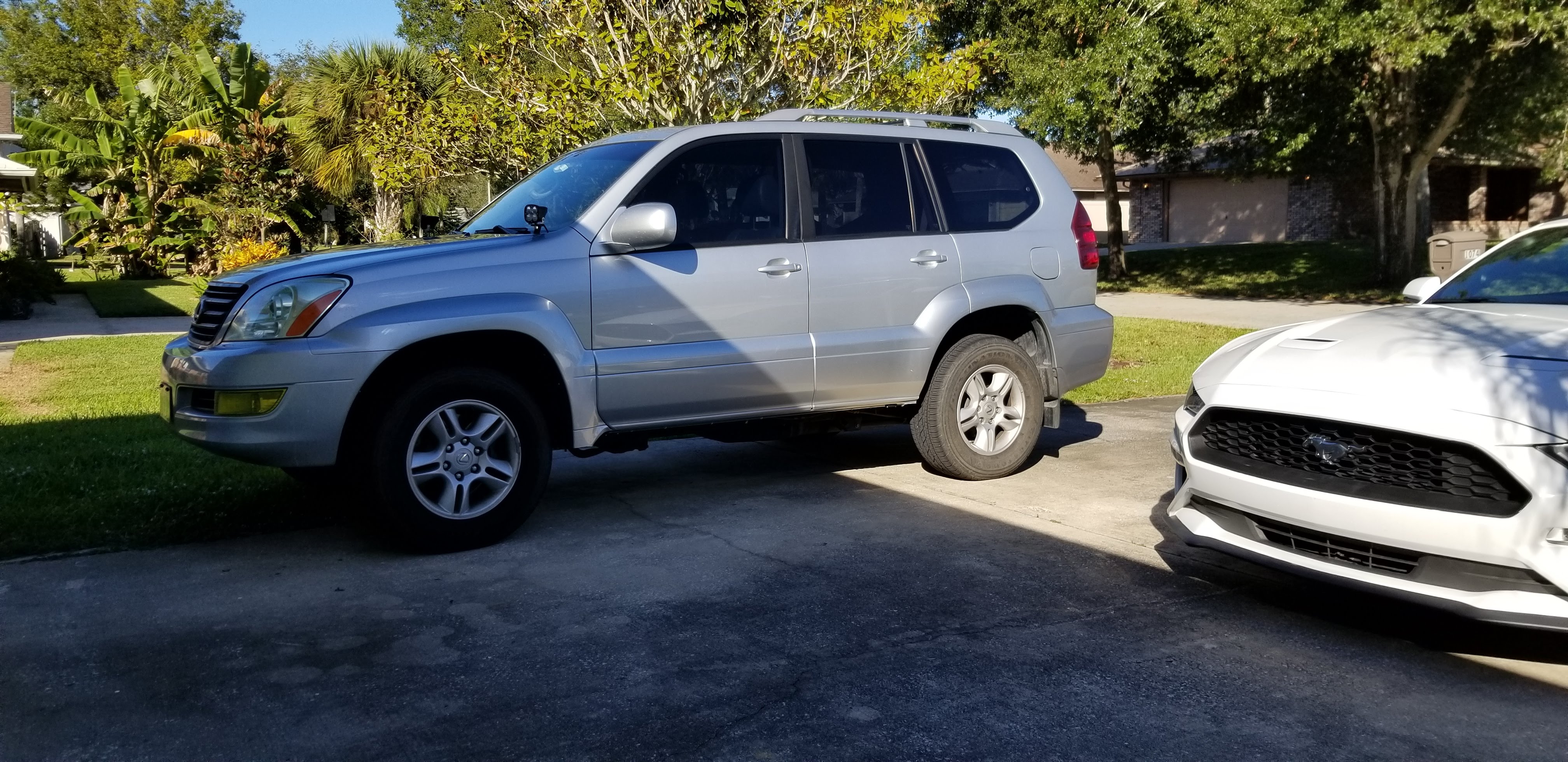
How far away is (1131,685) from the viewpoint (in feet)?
13.2

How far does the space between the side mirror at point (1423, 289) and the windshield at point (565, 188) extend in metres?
3.72

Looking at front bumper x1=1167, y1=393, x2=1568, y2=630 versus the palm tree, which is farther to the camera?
the palm tree

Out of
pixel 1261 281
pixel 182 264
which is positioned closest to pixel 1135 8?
pixel 1261 281

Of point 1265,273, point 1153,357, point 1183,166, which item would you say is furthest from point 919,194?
point 1183,166

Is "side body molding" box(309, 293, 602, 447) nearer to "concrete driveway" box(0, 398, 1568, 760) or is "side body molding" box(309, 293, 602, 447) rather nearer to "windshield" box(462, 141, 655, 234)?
"windshield" box(462, 141, 655, 234)

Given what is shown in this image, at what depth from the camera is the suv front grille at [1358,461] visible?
4.04 meters

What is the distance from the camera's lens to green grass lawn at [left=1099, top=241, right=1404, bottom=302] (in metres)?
23.6

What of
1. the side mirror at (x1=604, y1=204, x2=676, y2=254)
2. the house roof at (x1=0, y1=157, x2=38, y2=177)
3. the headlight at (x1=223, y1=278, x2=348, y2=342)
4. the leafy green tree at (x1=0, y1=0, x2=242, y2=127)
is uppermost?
the leafy green tree at (x1=0, y1=0, x2=242, y2=127)

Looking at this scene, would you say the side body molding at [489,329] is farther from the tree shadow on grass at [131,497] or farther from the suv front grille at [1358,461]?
the suv front grille at [1358,461]

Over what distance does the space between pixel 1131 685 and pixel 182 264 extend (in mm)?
30848

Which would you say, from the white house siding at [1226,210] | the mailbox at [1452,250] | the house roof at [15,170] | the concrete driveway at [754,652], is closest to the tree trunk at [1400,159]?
the mailbox at [1452,250]

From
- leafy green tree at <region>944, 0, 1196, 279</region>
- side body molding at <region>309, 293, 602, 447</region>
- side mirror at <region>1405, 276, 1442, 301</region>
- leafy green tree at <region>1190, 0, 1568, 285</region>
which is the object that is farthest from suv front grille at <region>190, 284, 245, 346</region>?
leafy green tree at <region>944, 0, 1196, 279</region>

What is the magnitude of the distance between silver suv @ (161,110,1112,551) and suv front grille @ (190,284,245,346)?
1 cm

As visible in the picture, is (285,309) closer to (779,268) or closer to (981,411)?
(779,268)
